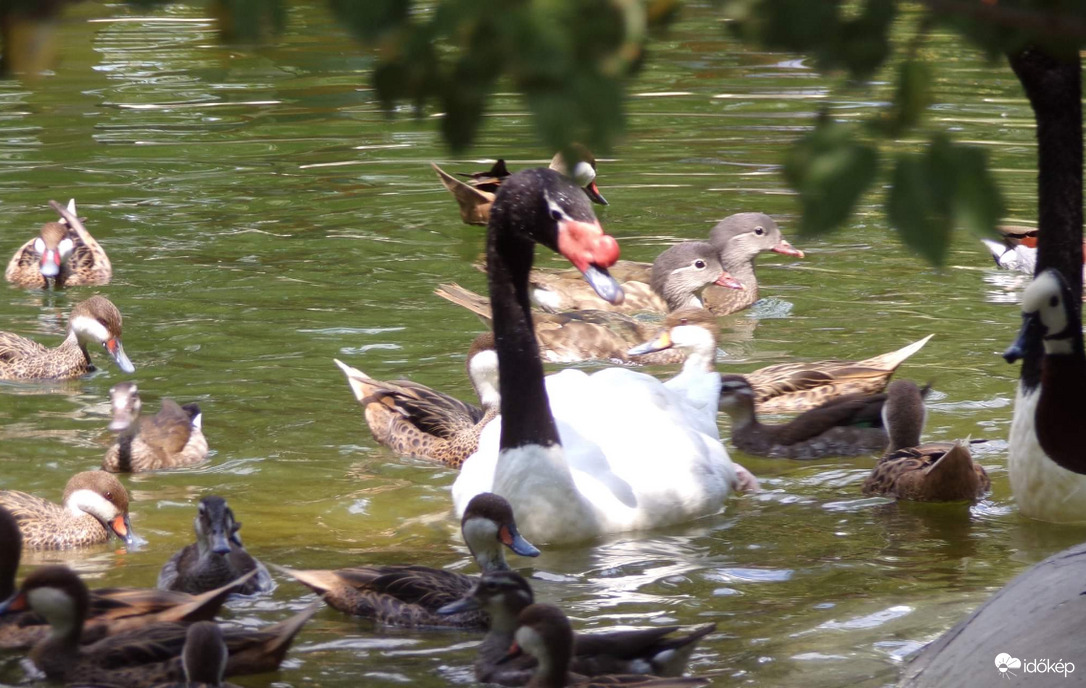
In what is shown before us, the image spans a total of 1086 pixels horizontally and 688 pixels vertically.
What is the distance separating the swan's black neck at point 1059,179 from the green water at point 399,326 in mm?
1029

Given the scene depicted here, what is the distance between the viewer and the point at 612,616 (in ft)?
17.8

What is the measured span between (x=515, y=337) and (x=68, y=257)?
4813mm

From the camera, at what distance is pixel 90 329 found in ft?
27.8

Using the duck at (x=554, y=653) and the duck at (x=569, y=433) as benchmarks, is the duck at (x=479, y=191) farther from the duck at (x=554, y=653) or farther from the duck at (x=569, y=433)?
the duck at (x=554, y=653)

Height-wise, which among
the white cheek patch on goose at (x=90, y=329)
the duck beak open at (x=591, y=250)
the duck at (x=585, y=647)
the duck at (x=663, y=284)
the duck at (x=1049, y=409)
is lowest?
the duck at (x=663, y=284)

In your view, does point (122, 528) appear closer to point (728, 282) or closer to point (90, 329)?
point (90, 329)

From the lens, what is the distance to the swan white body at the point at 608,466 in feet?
20.0

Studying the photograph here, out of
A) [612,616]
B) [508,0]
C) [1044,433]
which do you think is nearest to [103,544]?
[612,616]

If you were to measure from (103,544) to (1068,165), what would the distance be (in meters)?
4.35

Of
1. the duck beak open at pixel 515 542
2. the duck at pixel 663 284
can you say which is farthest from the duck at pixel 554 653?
the duck at pixel 663 284

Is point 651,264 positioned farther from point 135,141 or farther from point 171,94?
point 171,94

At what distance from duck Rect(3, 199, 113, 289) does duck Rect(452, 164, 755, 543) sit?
14.5ft

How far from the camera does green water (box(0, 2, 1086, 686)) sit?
17.6 feet

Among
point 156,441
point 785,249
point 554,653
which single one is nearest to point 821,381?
point 785,249
